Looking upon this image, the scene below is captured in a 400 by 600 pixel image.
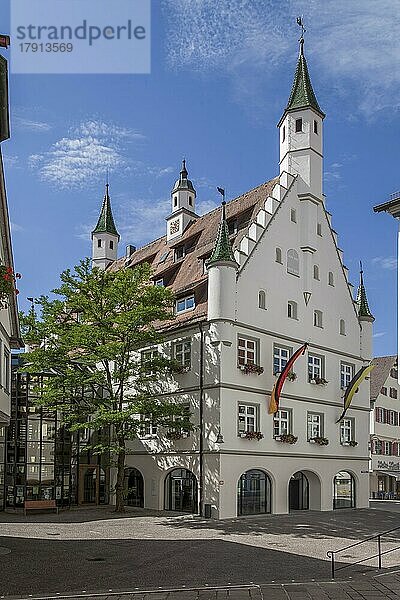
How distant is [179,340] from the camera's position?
41.2m

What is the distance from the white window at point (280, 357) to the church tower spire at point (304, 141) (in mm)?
9627

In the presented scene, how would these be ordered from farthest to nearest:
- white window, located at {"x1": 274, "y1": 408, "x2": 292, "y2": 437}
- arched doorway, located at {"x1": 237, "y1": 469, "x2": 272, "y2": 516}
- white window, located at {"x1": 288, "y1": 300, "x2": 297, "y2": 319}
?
white window, located at {"x1": 288, "y1": 300, "x2": 297, "y2": 319}, white window, located at {"x1": 274, "y1": 408, "x2": 292, "y2": 437}, arched doorway, located at {"x1": 237, "y1": 469, "x2": 272, "y2": 516}

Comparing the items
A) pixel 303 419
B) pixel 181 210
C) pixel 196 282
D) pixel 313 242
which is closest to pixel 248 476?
pixel 303 419

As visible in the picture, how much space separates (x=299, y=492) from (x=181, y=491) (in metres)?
7.69

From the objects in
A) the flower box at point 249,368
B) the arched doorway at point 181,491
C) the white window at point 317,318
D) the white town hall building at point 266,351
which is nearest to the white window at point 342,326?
the white town hall building at point 266,351

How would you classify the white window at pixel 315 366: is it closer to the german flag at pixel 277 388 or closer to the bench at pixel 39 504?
the german flag at pixel 277 388

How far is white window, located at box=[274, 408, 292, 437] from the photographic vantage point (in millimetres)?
41125

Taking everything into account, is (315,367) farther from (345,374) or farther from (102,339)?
(102,339)

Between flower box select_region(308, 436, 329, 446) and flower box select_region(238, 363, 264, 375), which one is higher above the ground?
flower box select_region(238, 363, 264, 375)

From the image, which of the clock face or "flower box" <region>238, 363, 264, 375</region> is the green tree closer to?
"flower box" <region>238, 363, 264, 375</region>

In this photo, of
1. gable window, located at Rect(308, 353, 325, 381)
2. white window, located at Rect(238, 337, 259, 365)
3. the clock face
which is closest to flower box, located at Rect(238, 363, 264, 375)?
white window, located at Rect(238, 337, 259, 365)

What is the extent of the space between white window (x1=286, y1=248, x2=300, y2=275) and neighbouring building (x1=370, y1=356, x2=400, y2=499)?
3084 centimetres

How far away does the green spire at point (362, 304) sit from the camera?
49.3 m

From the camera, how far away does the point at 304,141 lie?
46.0 metres
